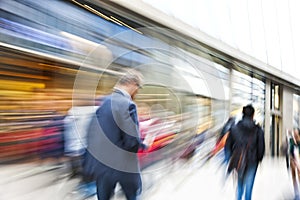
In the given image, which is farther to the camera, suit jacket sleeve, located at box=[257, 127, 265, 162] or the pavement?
suit jacket sleeve, located at box=[257, 127, 265, 162]

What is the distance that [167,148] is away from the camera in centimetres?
190

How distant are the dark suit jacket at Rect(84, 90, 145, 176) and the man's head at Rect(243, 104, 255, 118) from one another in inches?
54.1

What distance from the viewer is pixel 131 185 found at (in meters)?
1.68

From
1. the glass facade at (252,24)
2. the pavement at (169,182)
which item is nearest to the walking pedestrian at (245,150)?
the pavement at (169,182)

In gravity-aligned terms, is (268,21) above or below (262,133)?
above

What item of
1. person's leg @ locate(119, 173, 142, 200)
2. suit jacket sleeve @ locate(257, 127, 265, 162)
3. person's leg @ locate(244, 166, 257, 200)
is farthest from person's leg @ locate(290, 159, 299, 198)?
person's leg @ locate(119, 173, 142, 200)

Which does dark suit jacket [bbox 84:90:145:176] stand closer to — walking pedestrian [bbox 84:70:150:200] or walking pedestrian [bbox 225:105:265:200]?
walking pedestrian [bbox 84:70:150:200]

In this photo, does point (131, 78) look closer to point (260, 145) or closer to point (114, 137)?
point (114, 137)

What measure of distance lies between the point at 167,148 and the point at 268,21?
Result: 2.13 m

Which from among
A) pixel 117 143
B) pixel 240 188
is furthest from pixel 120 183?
pixel 240 188

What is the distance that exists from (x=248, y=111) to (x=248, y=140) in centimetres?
25

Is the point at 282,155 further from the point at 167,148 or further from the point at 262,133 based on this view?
the point at 167,148

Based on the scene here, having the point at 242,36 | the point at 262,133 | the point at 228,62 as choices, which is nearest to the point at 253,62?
the point at 242,36

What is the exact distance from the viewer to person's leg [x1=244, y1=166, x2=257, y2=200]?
9.21 ft
